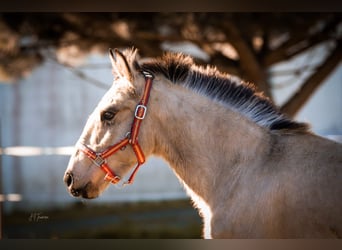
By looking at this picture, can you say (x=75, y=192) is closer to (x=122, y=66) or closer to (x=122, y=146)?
(x=122, y=146)

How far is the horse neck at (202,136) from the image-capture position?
7.73ft

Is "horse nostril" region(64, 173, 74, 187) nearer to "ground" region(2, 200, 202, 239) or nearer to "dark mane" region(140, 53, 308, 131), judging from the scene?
"dark mane" region(140, 53, 308, 131)

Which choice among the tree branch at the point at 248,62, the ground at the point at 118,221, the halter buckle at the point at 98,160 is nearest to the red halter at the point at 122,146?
the halter buckle at the point at 98,160

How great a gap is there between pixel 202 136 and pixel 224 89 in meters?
0.28

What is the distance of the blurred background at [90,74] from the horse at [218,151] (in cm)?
202

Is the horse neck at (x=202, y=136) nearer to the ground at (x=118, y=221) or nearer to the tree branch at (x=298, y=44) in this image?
the tree branch at (x=298, y=44)

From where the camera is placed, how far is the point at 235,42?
15.3ft

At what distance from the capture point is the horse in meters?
2.26

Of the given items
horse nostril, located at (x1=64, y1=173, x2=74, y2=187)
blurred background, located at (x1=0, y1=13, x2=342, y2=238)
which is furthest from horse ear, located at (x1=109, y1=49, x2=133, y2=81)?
blurred background, located at (x1=0, y1=13, x2=342, y2=238)

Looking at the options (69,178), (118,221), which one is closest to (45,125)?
(118,221)

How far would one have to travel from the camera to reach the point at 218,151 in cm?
237

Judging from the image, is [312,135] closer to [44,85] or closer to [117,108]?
[117,108]
